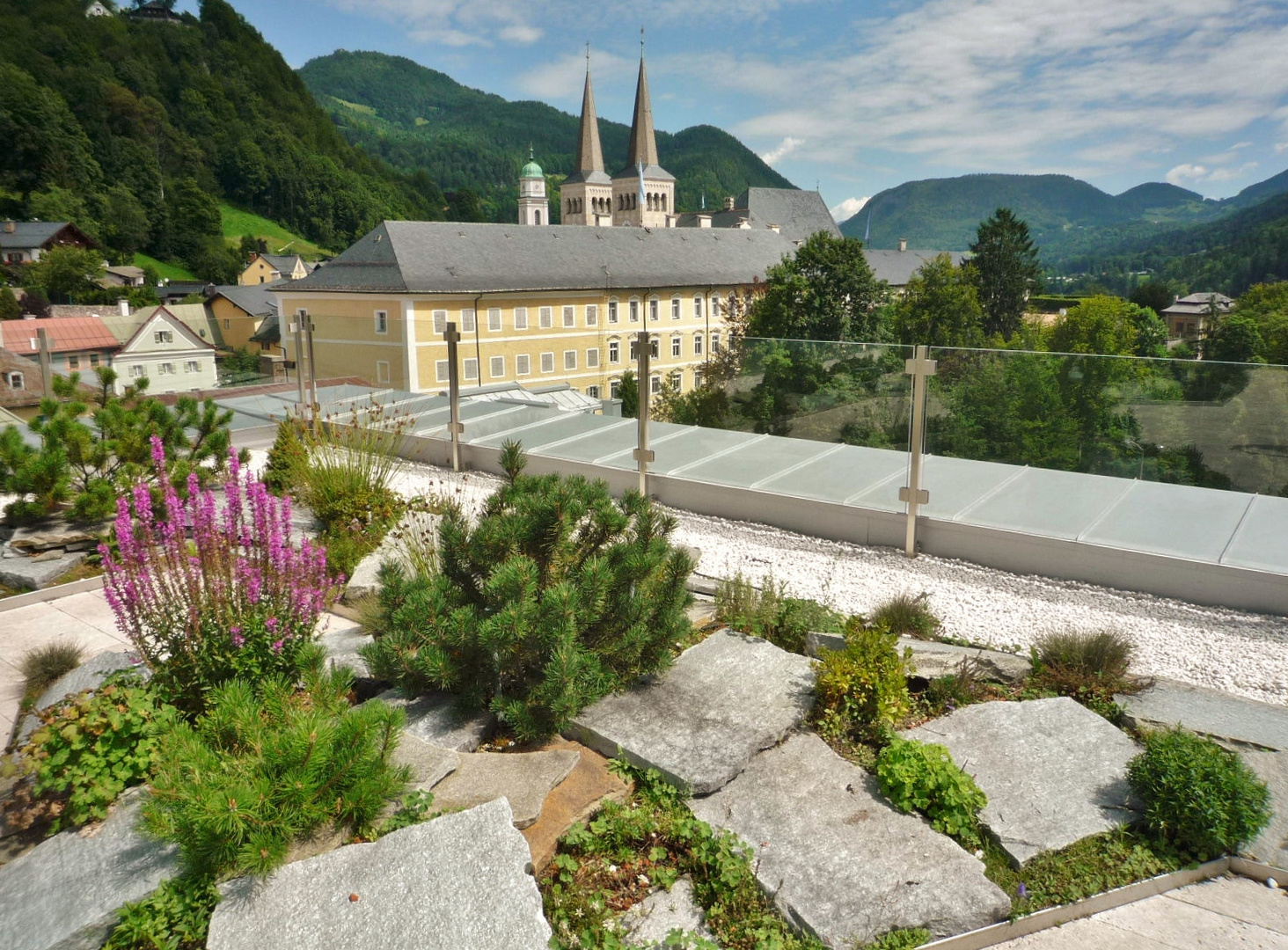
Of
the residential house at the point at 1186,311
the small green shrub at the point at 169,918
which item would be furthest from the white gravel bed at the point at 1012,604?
the residential house at the point at 1186,311

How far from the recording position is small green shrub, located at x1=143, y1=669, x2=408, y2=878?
8.58ft

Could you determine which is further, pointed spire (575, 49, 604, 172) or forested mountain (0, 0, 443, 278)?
pointed spire (575, 49, 604, 172)

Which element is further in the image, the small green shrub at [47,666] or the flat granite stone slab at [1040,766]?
the small green shrub at [47,666]

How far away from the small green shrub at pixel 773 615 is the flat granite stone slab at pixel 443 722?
66.7 inches

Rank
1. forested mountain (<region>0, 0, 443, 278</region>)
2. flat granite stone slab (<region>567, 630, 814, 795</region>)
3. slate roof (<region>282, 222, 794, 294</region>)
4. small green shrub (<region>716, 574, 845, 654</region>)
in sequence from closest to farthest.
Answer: flat granite stone slab (<region>567, 630, 814, 795</region>) < small green shrub (<region>716, 574, 845, 654</region>) < slate roof (<region>282, 222, 794, 294</region>) < forested mountain (<region>0, 0, 443, 278</region>)

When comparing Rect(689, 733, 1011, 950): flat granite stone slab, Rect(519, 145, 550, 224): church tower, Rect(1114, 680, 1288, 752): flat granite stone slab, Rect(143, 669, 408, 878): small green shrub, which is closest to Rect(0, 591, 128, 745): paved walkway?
Rect(143, 669, 408, 878): small green shrub

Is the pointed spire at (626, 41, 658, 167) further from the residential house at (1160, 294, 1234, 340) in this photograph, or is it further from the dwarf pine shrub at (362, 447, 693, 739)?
the dwarf pine shrub at (362, 447, 693, 739)

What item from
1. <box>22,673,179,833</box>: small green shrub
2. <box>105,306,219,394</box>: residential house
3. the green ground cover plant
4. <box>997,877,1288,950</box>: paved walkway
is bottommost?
<box>997,877,1288,950</box>: paved walkway

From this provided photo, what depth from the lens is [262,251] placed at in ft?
317

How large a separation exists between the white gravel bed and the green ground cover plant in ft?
8.82

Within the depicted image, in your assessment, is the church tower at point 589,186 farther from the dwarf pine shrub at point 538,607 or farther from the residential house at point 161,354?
the dwarf pine shrub at point 538,607

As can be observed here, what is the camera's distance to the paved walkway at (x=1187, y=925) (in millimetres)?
2801

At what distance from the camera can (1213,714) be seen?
4.03 m

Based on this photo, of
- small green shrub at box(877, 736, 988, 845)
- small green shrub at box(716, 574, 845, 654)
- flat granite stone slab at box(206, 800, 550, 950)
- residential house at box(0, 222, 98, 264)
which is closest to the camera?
flat granite stone slab at box(206, 800, 550, 950)
